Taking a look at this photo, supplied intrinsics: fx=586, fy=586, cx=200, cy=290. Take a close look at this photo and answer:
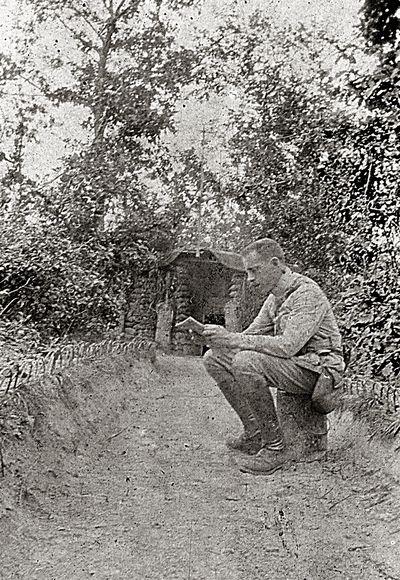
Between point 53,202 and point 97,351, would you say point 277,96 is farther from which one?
point 97,351

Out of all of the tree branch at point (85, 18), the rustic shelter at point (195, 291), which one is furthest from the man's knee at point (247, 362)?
the rustic shelter at point (195, 291)

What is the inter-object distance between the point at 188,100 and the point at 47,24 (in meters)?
2.48

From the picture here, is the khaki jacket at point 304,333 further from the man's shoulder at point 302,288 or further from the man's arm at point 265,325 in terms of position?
the man's arm at point 265,325

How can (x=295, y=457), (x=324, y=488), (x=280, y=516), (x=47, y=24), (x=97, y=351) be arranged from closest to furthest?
1. (x=280, y=516)
2. (x=324, y=488)
3. (x=295, y=457)
4. (x=97, y=351)
5. (x=47, y=24)

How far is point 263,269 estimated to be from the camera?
163 inches

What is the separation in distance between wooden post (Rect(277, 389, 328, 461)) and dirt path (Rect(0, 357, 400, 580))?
12 cm

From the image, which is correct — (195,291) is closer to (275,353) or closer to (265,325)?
(265,325)

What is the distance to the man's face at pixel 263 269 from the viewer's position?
162 inches

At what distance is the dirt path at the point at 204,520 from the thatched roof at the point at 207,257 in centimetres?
924

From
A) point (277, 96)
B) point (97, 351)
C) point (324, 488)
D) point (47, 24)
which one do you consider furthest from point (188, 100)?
point (324, 488)

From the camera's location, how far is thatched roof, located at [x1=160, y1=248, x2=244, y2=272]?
1374 cm

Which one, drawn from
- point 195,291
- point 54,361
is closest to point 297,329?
point 54,361

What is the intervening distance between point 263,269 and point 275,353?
24.0 inches

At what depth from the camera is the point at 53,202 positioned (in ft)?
27.8
